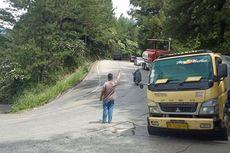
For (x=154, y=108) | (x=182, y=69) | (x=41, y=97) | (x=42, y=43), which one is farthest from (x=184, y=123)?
(x=42, y=43)

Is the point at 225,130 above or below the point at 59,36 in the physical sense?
below

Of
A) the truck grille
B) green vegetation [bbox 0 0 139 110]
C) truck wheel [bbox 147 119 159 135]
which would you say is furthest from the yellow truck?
green vegetation [bbox 0 0 139 110]

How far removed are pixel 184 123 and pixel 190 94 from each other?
2.62 ft

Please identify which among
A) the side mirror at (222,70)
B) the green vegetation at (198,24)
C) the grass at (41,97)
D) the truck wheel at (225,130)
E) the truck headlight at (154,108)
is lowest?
the grass at (41,97)

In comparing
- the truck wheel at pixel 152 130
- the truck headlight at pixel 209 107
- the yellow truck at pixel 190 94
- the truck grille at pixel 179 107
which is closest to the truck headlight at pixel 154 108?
the yellow truck at pixel 190 94

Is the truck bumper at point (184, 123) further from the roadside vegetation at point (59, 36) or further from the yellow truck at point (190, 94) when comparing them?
the roadside vegetation at point (59, 36)

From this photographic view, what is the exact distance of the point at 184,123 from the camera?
38.8 ft

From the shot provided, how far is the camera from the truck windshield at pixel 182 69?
1229 centimetres

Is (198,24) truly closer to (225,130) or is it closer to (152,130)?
(152,130)

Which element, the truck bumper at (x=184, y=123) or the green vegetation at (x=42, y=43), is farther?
the green vegetation at (x=42, y=43)

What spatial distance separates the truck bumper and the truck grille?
0.26 metres

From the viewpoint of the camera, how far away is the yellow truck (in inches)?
461

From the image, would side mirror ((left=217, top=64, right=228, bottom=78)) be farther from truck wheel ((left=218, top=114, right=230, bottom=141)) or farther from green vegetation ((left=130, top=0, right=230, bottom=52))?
green vegetation ((left=130, top=0, right=230, bottom=52))

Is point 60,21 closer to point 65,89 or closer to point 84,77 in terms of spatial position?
point 84,77
